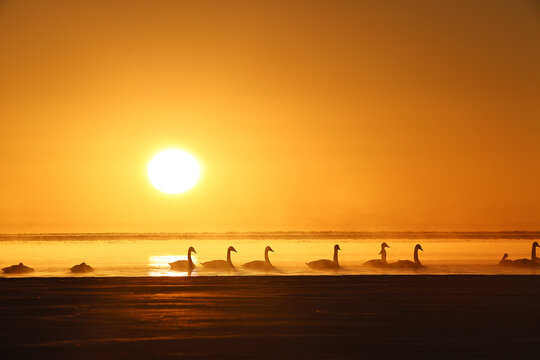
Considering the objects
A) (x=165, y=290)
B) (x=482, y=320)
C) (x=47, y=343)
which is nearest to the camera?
(x=47, y=343)

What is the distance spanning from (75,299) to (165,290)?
139 inches

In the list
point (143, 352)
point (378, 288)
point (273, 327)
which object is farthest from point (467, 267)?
point (143, 352)

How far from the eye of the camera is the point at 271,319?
18.1 meters

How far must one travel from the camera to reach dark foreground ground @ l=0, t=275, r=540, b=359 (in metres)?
14.1

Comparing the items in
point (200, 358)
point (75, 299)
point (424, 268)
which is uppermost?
point (424, 268)

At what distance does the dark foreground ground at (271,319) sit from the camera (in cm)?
1415

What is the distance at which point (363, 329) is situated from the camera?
16.5 meters

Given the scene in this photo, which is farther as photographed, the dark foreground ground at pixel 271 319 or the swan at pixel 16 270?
the swan at pixel 16 270

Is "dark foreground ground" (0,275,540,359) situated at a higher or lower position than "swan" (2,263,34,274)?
lower

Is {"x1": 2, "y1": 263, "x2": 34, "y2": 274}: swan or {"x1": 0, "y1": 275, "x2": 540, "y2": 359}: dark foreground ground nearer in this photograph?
{"x1": 0, "y1": 275, "x2": 540, "y2": 359}: dark foreground ground

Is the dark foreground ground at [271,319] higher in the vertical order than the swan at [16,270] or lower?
lower

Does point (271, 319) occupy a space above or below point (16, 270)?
below

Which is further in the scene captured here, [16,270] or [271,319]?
[16,270]

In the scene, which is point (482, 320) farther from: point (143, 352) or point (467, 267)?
point (467, 267)
